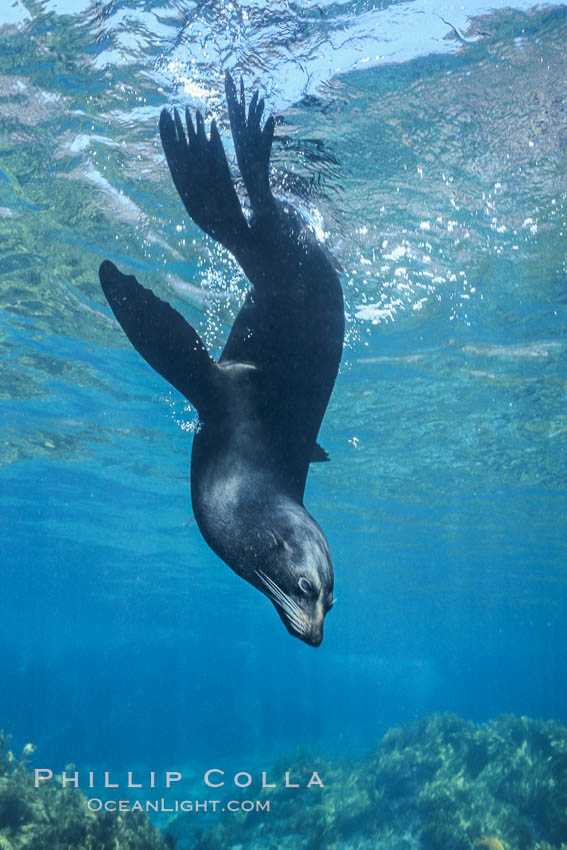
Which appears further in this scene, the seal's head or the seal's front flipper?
the seal's front flipper

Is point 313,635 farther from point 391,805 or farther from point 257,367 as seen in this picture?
point 391,805

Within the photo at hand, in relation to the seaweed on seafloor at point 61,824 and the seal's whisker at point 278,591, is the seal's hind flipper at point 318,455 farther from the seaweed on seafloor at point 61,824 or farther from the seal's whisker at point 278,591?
the seaweed on seafloor at point 61,824

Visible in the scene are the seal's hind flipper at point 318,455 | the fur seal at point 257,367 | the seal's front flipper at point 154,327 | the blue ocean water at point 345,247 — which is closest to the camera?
the fur seal at point 257,367

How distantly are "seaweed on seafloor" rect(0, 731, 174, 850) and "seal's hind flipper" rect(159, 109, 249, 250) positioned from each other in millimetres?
8442

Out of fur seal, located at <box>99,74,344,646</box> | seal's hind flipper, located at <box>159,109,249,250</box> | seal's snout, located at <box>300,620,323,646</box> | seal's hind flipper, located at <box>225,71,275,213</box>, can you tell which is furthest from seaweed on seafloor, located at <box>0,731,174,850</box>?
seal's hind flipper, located at <box>225,71,275,213</box>

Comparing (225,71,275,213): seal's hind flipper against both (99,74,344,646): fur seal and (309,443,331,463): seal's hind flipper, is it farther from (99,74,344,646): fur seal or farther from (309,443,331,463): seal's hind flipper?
(309,443,331,463): seal's hind flipper

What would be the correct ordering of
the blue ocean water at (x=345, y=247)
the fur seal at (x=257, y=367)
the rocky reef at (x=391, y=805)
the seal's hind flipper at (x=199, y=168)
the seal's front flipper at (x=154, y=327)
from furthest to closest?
the rocky reef at (x=391, y=805)
the blue ocean water at (x=345, y=247)
the seal's hind flipper at (x=199, y=168)
the seal's front flipper at (x=154, y=327)
the fur seal at (x=257, y=367)

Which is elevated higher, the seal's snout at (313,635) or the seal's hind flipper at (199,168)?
the seal's hind flipper at (199,168)

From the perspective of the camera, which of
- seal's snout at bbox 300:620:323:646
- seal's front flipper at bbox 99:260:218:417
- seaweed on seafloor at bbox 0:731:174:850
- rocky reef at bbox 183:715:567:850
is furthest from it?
rocky reef at bbox 183:715:567:850

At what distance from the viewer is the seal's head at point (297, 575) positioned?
6.51ft

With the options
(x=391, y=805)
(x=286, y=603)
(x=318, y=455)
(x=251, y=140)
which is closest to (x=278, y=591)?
(x=286, y=603)

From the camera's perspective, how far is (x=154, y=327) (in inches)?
94.8

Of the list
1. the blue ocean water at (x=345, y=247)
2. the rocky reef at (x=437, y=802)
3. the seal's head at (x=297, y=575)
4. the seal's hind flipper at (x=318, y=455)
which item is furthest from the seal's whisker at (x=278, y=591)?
the rocky reef at (x=437, y=802)

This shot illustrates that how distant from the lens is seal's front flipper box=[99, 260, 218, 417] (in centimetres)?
239
